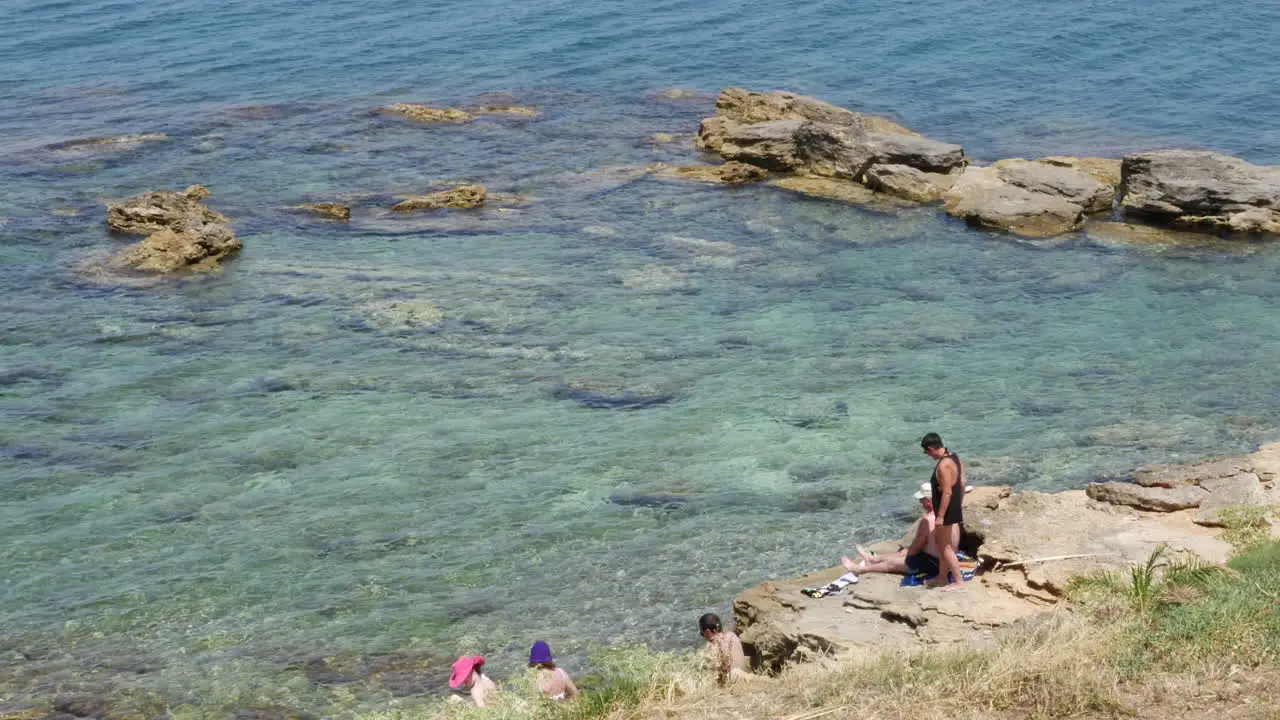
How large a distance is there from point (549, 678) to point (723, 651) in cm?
166

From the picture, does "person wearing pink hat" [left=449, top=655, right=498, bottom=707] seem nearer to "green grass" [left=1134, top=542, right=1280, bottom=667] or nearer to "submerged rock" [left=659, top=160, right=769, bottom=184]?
"green grass" [left=1134, top=542, right=1280, bottom=667]

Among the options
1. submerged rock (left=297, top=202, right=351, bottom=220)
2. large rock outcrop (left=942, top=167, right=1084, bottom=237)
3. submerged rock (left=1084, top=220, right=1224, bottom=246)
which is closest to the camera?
submerged rock (left=1084, top=220, right=1224, bottom=246)

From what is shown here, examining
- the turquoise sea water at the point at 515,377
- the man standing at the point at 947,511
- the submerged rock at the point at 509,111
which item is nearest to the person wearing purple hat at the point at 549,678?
the turquoise sea water at the point at 515,377

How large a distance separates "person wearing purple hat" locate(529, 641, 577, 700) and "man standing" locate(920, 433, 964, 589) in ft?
13.5

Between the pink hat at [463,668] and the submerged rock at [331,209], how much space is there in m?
17.8

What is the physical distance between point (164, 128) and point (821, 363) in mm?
22840

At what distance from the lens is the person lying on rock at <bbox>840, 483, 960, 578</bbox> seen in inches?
550

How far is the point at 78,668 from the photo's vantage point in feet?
45.0

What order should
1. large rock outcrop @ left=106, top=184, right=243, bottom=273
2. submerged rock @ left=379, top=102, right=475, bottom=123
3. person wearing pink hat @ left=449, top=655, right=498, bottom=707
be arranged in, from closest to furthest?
person wearing pink hat @ left=449, top=655, right=498, bottom=707 < large rock outcrop @ left=106, top=184, right=243, bottom=273 < submerged rock @ left=379, top=102, right=475, bottom=123

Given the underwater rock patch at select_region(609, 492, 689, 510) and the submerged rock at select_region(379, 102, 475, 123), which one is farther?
the submerged rock at select_region(379, 102, 475, 123)

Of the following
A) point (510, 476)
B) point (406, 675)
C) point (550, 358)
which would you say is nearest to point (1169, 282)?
point (550, 358)

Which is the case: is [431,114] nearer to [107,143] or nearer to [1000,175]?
[107,143]

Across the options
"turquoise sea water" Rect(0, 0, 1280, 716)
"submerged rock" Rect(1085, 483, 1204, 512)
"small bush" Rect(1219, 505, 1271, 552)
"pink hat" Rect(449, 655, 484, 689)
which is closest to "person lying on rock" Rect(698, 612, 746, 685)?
"turquoise sea water" Rect(0, 0, 1280, 716)

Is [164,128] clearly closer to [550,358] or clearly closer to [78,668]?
[550,358]
